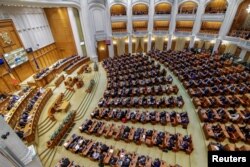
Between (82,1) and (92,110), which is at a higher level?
(82,1)

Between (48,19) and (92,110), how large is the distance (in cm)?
1506

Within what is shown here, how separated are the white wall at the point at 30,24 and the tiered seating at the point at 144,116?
1214 cm

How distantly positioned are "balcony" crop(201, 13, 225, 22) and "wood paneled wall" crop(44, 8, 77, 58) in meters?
19.2

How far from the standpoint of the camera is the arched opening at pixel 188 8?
22938mm

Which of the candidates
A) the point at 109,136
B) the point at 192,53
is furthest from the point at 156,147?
the point at 192,53

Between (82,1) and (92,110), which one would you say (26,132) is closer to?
(92,110)

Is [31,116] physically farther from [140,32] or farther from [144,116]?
[140,32]

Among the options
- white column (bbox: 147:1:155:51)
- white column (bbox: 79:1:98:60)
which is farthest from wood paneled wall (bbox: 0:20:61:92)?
white column (bbox: 147:1:155:51)

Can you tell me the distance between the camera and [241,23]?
19.5 metres

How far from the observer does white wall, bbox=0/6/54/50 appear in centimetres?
1526

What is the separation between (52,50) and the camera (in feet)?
69.7

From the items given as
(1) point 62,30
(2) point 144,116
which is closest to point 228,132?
(2) point 144,116

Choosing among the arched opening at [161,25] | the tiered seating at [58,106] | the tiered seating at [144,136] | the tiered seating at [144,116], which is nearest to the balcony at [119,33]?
the arched opening at [161,25]

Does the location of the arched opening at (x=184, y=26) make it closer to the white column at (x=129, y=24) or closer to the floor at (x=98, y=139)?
the white column at (x=129, y=24)
